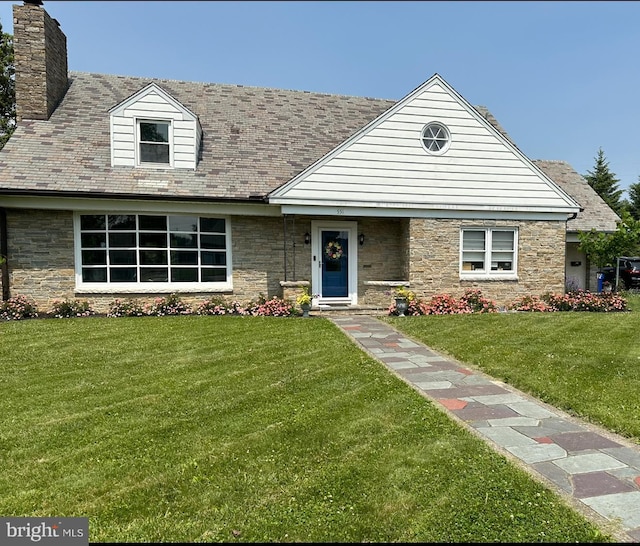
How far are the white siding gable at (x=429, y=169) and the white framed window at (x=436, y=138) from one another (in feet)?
0.42

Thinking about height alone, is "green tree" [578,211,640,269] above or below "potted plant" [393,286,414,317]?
above

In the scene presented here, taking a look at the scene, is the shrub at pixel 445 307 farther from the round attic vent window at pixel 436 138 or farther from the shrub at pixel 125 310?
the shrub at pixel 125 310

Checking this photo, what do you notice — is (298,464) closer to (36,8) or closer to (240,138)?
(240,138)

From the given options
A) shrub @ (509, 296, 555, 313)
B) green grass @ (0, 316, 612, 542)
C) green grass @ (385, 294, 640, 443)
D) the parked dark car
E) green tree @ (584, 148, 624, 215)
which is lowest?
green grass @ (0, 316, 612, 542)

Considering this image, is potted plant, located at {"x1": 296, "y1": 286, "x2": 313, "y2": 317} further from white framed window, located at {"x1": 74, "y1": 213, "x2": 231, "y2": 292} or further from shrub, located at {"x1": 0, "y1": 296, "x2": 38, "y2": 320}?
shrub, located at {"x1": 0, "y1": 296, "x2": 38, "y2": 320}

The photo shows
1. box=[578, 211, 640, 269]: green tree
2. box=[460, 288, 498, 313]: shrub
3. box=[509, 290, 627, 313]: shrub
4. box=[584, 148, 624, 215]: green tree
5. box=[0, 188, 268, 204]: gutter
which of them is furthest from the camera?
box=[584, 148, 624, 215]: green tree

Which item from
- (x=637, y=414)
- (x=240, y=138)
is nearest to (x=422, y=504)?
(x=637, y=414)

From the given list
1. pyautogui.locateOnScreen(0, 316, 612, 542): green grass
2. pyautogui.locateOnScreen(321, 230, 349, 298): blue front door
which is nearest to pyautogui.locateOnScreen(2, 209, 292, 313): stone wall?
pyautogui.locateOnScreen(321, 230, 349, 298): blue front door

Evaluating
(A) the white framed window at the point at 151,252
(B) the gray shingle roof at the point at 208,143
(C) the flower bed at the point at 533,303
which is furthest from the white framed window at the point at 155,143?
(C) the flower bed at the point at 533,303

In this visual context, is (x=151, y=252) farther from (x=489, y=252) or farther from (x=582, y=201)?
(x=582, y=201)

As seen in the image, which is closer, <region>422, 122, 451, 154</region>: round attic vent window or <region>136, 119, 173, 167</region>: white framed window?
<region>136, 119, 173, 167</region>: white framed window

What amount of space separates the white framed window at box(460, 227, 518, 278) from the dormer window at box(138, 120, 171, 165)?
9.48 metres

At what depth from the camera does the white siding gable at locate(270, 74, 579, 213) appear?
12.4m

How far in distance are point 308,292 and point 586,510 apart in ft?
33.1
